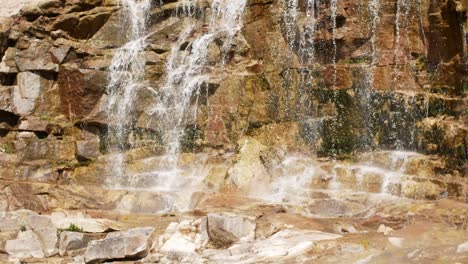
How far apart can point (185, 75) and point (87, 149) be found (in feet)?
11.4

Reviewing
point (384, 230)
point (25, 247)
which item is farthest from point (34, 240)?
point (384, 230)

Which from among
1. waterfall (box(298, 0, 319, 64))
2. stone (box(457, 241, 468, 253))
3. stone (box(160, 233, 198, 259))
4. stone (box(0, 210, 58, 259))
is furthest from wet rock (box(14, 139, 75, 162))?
stone (box(457, 241, 468, 253))

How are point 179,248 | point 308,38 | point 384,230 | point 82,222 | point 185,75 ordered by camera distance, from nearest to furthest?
1. point 384,230
2. point 179,248
3. point 82,222
4. point 308,38
5. point 185,75

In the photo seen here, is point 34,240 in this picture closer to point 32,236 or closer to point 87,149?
point 32,236

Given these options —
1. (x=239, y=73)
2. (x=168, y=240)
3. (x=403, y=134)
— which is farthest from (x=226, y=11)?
(x=168, y=240)

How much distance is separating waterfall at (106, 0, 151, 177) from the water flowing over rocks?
0.04 m

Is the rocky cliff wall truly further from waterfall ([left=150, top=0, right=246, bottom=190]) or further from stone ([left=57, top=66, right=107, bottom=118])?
waterfall ([left=150, top=0, right=246, bottom=190])

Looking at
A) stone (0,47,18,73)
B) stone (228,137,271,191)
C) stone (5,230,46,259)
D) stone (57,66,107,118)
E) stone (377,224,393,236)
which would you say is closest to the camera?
stone (377,224,393,236)

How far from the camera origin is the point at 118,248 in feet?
38.6

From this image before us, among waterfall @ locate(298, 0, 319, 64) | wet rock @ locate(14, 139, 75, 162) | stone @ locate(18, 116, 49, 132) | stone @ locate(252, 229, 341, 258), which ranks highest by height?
waterfall @ locate(298, 0, 319, 64)

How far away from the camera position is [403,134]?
15.4m

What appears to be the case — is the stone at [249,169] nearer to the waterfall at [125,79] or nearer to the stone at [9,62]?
the waterfall at [125,79]

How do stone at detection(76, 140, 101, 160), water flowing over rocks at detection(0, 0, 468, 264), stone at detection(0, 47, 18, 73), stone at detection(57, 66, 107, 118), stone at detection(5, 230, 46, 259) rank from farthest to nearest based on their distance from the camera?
stone at detection(0, 47, 18, 73)
stone at detection(57, 66, 107, 118)
stone at detection(76, 140, 101, 160)
stone at detection(5, 230, 46, 259)
water flowing over rocks at detection(0, 0, 468, 264)

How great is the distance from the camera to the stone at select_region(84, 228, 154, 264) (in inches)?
462
